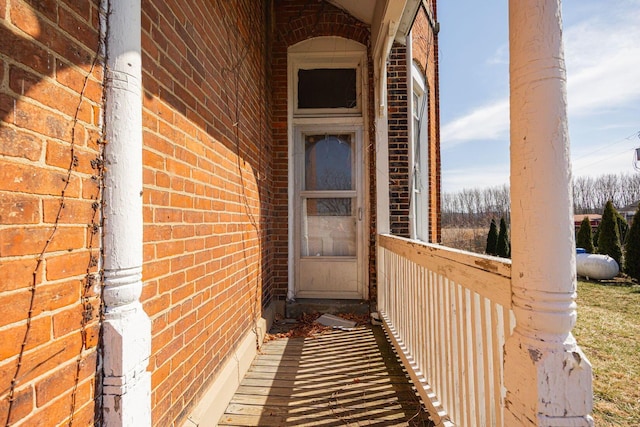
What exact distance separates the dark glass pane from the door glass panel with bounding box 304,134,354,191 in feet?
1.49

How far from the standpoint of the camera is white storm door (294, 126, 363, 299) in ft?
13.8

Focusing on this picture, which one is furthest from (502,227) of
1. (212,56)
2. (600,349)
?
(212,56)

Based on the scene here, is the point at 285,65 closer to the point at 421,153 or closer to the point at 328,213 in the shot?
the point at 328,213

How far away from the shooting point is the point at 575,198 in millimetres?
22766

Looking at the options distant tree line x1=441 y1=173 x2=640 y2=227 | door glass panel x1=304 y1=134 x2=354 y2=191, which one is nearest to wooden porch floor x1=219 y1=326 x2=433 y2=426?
door glass panel x1=304 y1=134 x2=354 y2=191

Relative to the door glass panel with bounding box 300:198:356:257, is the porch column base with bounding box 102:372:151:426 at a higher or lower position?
lower

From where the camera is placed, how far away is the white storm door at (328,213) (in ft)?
13.8

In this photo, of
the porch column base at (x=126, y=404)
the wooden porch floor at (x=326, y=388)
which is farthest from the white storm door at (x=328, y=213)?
the porch column base at (x=126, y=404)

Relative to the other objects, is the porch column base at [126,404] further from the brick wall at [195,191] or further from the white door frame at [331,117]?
the white door frame at [331,117]

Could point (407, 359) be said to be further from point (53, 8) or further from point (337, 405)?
point (53, 8)

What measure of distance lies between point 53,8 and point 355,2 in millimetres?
3637

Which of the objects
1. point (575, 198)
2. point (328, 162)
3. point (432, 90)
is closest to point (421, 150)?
point (432, 90)

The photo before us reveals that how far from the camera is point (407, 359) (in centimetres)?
243

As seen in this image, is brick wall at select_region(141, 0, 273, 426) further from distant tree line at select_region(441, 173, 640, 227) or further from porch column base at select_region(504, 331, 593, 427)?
distant tree line at select_region(441, 173, 640, 227)
